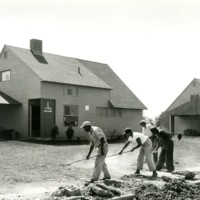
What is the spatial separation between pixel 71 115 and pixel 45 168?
15.0 meters

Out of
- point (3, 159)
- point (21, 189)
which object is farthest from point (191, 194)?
point (3, 159)

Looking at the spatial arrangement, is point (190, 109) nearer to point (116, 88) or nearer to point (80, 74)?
point (116, 88)

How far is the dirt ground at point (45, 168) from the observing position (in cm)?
977

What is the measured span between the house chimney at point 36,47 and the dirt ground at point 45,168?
36.5ft

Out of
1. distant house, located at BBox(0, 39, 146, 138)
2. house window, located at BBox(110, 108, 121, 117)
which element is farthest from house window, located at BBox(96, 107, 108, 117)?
house window, located at BBox(110, 108, 121, 117)

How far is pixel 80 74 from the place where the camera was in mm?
30859

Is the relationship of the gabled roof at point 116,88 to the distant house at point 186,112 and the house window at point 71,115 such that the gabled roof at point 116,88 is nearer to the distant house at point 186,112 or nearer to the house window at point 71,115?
the house window at point 71,115

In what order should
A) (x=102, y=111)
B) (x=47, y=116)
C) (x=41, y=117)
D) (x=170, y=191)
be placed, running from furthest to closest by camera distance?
1. (x=102, y=111)
2. (x=47, y=116)
3. (x=41, y=117)
4. (x=170, y=191)

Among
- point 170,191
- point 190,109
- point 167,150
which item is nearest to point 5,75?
point 190,109

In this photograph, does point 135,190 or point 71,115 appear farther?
point 71,115

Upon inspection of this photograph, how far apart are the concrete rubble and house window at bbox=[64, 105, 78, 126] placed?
55.4 ft

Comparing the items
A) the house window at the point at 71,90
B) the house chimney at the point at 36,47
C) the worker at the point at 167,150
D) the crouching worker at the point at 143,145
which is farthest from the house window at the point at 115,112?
the crouching worker at the point at 143,145

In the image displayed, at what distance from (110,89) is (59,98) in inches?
232

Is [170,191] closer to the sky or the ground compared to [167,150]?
closer to the ground
